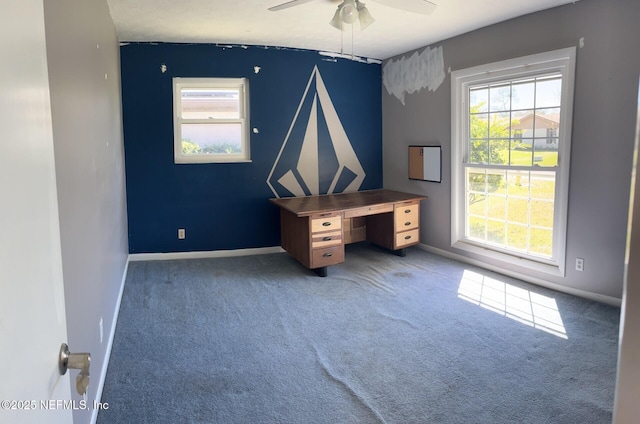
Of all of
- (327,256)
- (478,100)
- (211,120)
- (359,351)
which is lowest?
(359,351)

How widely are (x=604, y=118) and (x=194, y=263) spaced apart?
4.02 m

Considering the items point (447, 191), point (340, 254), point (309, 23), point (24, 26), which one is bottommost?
point (340, 254)

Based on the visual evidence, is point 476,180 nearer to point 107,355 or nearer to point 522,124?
point 522,124

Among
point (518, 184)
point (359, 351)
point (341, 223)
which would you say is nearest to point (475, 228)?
point (518, 184)

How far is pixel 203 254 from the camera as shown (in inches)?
205

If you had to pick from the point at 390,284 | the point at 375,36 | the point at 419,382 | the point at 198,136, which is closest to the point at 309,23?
the point at 375,36

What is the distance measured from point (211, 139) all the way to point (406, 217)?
2348 millimetres

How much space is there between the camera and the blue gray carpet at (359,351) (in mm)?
2275

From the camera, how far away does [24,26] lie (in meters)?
0.73

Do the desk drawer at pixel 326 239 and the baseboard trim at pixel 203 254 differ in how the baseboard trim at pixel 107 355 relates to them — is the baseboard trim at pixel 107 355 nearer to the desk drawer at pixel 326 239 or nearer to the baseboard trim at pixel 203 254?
the baseboard trim at pixel 203 254

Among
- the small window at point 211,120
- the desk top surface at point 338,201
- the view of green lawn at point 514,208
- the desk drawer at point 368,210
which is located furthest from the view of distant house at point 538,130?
the small window at point 211,120

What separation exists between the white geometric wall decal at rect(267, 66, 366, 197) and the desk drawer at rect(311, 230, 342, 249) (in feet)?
3.71

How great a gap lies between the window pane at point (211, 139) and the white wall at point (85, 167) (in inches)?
57.2

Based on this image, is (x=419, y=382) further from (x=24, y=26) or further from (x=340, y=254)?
(x=24, y=26)
